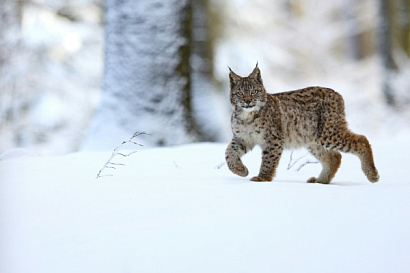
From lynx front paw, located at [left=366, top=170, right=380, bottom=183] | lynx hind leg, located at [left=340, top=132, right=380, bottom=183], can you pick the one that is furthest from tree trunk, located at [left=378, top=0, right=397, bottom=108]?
lynx front paw, located at [left=366, top=170, right=380, bottom=183]

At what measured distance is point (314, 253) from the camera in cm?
249

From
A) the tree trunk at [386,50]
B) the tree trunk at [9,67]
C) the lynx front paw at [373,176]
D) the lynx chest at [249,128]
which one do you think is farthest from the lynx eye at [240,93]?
the tree trunk at [386,50]

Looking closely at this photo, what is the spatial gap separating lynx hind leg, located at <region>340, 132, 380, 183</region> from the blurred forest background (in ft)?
7.54

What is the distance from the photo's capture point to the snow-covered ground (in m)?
2.43

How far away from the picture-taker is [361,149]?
4.31m

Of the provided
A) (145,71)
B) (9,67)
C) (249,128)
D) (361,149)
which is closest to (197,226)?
(249,128)

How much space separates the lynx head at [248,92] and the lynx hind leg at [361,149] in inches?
27.4

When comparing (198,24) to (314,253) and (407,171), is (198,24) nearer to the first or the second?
(407,171)

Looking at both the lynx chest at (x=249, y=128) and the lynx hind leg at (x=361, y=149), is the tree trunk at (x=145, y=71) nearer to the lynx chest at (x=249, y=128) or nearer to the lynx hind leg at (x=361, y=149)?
the lynx chest at (x=249, y=128)

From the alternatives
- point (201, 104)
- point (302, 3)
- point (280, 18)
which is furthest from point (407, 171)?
point (302, 3)

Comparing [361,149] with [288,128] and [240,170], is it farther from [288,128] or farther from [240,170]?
[240,170]

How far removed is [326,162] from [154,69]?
234 centimetres

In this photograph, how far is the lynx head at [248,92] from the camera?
416 centimetres

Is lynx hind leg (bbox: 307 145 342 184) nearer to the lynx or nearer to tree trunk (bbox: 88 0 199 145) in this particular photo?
the lynx
